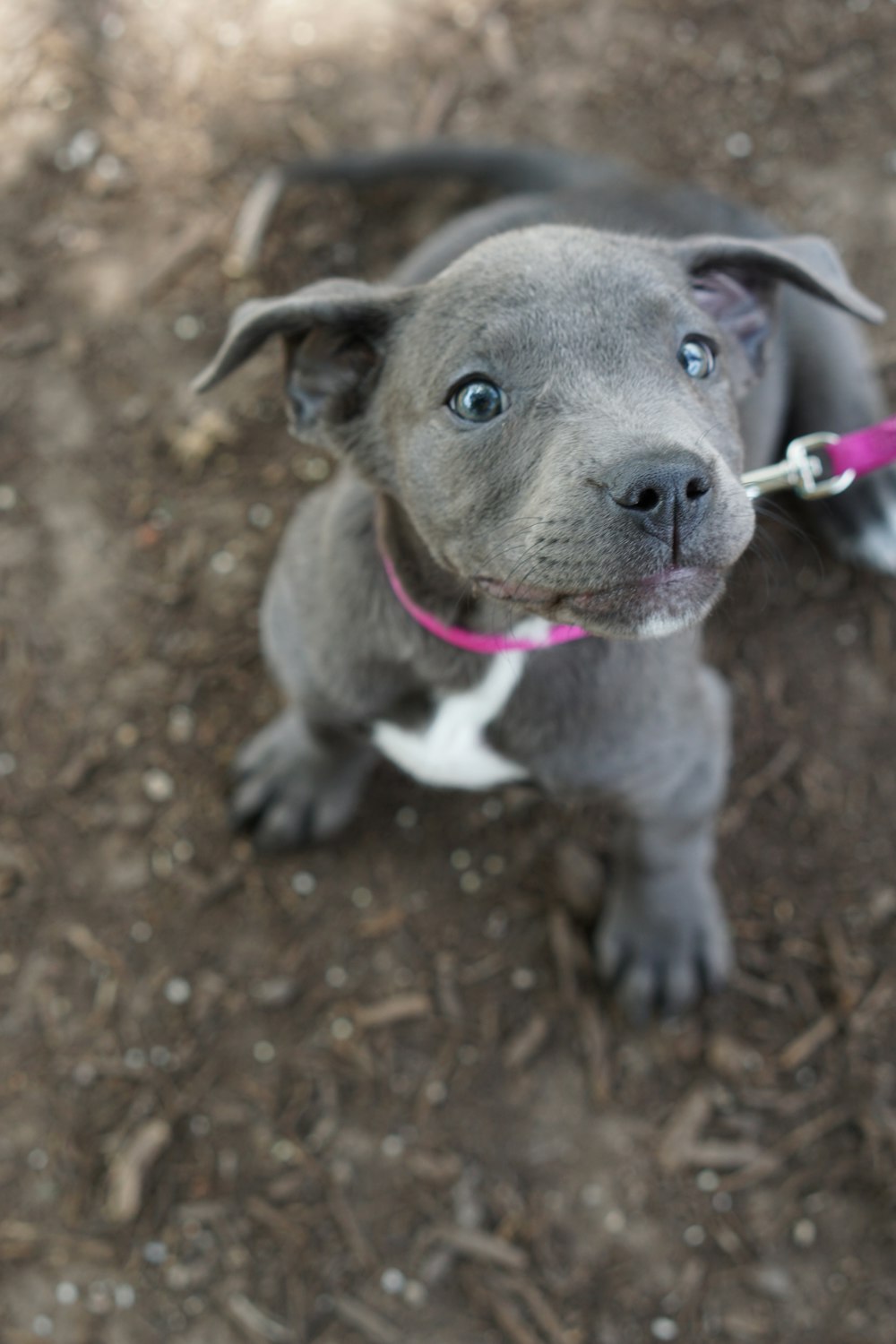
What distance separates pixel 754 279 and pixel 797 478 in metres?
0.50

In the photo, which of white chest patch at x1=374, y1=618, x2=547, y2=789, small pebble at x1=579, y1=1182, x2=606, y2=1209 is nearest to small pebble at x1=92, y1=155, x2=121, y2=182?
white chest patch at x1=374, y1=618, x2=547, y2=789

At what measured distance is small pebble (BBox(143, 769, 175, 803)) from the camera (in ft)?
14.1

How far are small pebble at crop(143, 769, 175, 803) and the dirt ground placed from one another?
Answer: 0.01 metres

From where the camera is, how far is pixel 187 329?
4.75 m

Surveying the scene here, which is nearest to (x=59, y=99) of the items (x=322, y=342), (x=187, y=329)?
(x=187, y=329)

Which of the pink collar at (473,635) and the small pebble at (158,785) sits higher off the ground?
the pink collar at (473,635)

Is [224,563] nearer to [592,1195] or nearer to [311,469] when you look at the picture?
[311,469]

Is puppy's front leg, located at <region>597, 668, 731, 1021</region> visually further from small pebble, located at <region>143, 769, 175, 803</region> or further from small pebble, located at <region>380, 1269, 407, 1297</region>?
small pebble, located at <region>143, 769, 175, 803</region>

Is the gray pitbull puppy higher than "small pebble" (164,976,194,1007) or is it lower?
higher

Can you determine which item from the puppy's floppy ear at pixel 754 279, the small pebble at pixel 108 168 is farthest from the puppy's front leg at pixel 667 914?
the small pebble at pixel 108 168

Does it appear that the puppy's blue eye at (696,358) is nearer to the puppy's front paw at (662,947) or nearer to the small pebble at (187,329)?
the puppy's front paw at (662,947)

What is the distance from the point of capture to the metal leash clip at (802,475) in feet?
9.76

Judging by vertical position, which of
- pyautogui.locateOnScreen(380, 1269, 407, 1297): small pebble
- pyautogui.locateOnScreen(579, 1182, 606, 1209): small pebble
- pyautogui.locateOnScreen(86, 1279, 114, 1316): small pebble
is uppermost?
pyautogui.locateOnScreen(579, 1182, 606, 1209): small pebble

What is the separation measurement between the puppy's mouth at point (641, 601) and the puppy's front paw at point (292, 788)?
1794mm
